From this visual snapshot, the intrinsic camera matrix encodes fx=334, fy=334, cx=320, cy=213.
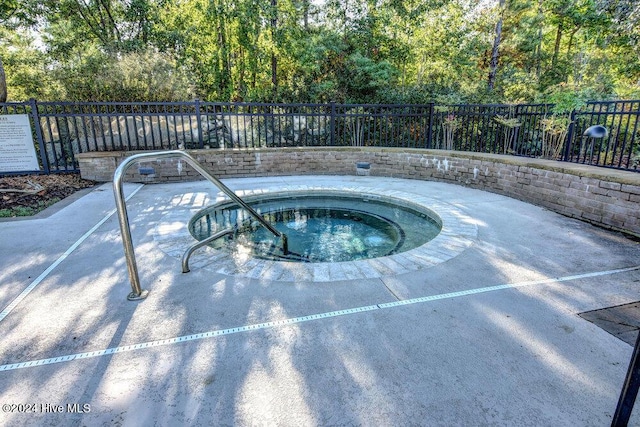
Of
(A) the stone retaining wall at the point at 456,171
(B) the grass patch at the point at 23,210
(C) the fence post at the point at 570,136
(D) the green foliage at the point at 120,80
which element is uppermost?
(D) the green foliage at the point at 120,80

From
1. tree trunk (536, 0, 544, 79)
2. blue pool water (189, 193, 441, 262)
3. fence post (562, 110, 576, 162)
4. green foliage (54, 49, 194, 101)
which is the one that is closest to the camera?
blue pool water (189, 193, 441, 262)

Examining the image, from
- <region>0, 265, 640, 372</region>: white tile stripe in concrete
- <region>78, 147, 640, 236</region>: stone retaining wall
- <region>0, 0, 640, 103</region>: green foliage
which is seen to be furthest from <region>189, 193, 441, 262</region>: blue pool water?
<region>0, 0, 640, 103</region>: green foliage

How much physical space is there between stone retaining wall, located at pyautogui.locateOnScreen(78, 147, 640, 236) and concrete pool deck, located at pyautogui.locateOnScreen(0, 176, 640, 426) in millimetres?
838

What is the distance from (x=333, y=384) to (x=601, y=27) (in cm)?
1488

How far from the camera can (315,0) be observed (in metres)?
12.2

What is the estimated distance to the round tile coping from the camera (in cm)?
279

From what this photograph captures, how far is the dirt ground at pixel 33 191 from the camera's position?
4.74 meters

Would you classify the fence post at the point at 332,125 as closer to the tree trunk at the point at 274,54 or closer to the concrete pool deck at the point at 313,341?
the tree trunk at the point at 274,54

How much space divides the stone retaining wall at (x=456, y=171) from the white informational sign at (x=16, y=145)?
912 mm

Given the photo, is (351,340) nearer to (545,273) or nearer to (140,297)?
(140,297)

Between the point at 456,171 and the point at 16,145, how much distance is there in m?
8.33

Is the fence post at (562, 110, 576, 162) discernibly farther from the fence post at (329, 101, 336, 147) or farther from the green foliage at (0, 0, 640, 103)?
the green foliage at (0, 0, 640, 103)

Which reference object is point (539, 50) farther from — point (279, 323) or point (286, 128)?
point (279, 323)

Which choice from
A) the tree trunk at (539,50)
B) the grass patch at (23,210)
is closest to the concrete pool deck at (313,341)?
the grass patch at (23,210)
